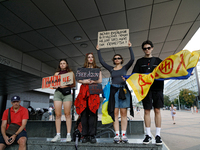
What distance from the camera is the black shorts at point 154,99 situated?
2631 millimetres

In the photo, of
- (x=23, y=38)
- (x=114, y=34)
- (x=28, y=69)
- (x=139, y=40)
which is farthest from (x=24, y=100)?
(x=114, y=34)

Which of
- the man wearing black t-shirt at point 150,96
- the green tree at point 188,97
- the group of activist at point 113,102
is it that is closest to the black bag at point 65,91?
Result: the group of activist at point 113,102

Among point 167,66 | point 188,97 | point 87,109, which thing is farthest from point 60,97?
point 188,97

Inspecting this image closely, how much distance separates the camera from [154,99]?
2.68m

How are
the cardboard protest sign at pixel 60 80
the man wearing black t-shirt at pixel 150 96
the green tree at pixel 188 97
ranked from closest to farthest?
the man wearing black t-shirt at pixel 150 96 → the cardboard protest sign at pixel 60 80 → the green tree at pixel 188 97

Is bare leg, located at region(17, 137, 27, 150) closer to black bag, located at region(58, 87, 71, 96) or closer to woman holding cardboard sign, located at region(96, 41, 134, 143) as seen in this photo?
black bag, located at region(58, 87, 71, 96)

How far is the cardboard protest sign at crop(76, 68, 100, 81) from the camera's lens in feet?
9.71

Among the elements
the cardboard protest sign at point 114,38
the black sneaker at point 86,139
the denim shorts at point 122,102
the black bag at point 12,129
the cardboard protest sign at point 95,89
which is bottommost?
the black sneaker at point 86,139

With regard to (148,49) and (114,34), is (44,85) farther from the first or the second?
(148,49)

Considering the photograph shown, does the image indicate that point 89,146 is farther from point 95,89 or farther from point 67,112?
point 95,89

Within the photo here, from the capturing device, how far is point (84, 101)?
2846 mm

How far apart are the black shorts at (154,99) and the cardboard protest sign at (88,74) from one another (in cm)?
105

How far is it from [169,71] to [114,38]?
1.43 meters

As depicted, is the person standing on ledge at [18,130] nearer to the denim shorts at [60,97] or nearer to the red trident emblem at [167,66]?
the denim shorts at [60,97]
